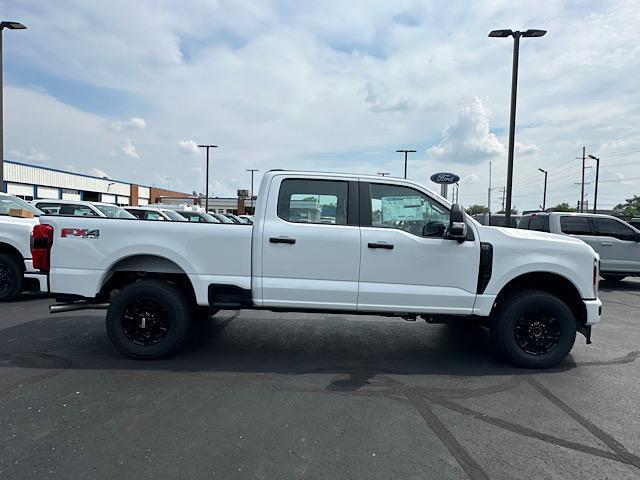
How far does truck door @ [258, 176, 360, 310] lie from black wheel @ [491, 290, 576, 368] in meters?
1.72

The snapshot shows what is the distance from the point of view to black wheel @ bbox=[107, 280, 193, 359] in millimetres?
4758

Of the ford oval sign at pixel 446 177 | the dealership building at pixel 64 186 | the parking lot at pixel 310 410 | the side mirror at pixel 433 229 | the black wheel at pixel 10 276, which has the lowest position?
the parking lot at pixel 310 410

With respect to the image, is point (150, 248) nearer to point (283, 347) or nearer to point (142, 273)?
point (142, 273)

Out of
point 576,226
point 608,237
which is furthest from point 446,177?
point 608,237

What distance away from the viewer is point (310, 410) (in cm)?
370

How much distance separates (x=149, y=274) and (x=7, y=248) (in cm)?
448

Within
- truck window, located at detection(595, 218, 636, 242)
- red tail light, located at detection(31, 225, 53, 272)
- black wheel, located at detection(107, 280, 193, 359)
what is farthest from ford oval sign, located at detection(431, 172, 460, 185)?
red tail light, located at detection(31, 225, 53, 272)

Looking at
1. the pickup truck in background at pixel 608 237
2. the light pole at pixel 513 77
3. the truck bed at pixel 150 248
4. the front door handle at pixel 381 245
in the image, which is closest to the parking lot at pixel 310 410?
the truck bed at pixel 150 248

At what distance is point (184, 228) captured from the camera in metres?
4.77

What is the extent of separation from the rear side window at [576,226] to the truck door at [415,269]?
8884mm

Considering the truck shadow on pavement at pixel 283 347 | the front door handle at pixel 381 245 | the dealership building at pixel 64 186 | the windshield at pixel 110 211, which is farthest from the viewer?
the dealership building at pixel 64 186

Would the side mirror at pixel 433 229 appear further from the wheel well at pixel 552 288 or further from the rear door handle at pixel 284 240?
the rear door handle at pixel 284 240

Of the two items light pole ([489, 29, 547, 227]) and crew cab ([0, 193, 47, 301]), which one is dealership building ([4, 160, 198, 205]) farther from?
light pole ([489, 29, 547, 227])

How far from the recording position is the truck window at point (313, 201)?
4.81 metres
